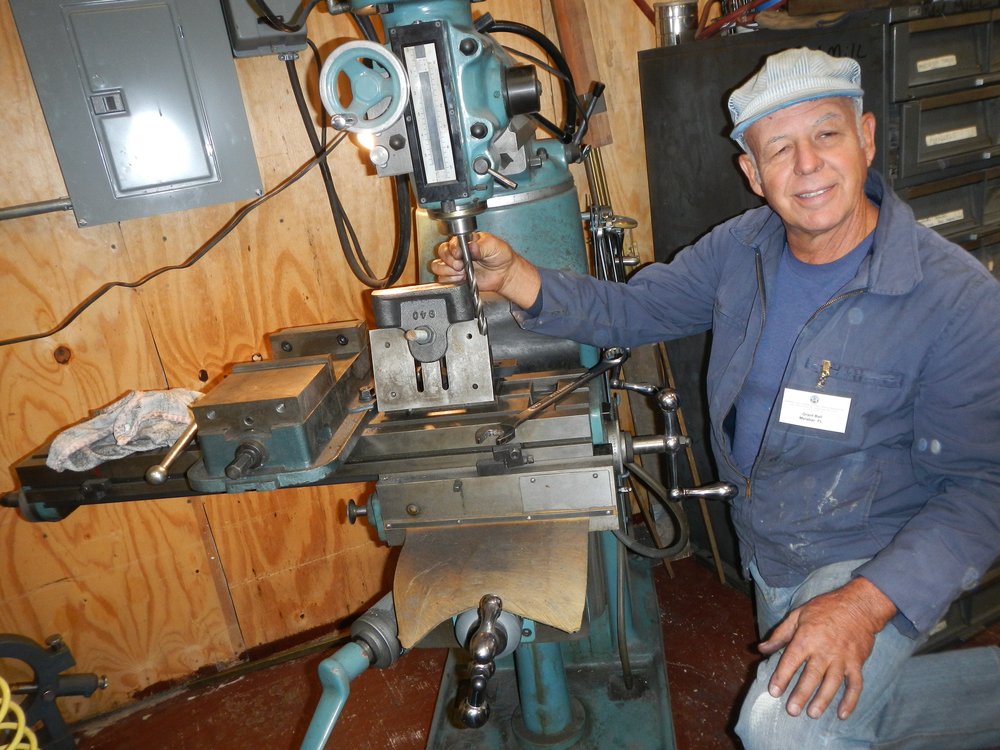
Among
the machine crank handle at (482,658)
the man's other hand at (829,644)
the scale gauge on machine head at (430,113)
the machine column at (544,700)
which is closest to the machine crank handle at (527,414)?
the machine crank handle at (482,658)

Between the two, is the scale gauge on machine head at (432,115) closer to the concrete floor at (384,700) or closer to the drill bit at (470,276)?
the drill bit at (470,276)

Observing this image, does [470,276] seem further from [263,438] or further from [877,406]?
[877,406]

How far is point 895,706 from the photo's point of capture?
118 cm

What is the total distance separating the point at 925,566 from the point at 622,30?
1.50m

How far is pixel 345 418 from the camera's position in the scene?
4.05 ft

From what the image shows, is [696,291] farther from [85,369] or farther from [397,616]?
[85,369]

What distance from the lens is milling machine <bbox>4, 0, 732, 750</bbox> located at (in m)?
0.96

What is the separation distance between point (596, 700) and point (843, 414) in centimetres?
94

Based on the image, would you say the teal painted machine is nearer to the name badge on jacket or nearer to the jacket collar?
the name badge on jacket

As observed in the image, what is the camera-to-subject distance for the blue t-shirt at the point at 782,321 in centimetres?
124

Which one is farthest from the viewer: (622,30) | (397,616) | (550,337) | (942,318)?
(622,30)

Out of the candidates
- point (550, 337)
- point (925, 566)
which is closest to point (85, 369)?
point (550, 337)

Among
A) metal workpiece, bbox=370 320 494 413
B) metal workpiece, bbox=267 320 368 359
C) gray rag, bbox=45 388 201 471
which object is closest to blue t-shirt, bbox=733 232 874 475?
metal workpiece, bbox=370 320 494 413

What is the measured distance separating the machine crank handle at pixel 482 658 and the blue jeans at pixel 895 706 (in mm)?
494
